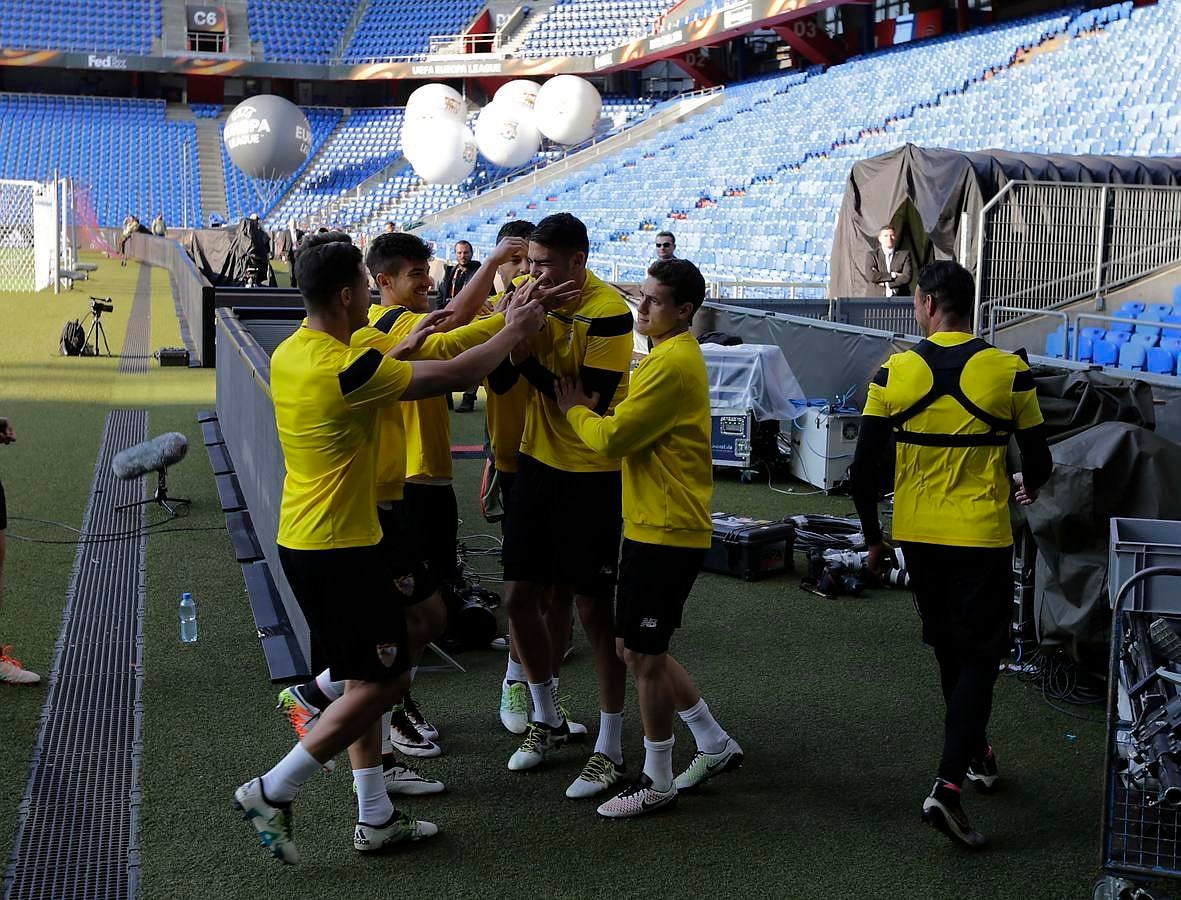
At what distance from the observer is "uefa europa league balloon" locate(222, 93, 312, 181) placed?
41719mm

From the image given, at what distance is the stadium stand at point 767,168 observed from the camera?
82.5 feet

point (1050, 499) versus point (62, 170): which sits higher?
point (62, 170)

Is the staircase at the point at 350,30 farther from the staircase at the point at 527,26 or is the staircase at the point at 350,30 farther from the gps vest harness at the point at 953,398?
the gps vest harness at the point at 953,398

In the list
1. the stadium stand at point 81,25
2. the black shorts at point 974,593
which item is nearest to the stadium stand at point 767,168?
the black shorts at point 974,593

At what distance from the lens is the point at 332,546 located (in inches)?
144

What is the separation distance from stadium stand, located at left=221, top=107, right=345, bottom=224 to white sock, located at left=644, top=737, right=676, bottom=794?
4308cm

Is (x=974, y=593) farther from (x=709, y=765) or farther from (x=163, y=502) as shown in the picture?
(x=163, y=502)

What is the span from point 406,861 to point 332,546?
1.03 metres

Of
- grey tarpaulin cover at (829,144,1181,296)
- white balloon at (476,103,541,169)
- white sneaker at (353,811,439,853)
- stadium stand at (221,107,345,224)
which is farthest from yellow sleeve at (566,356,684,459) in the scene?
stadium stand at (221,107,345,224)

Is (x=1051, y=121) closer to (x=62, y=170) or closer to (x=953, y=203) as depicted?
(x=953, y=203)

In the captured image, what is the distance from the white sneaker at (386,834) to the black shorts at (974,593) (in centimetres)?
187

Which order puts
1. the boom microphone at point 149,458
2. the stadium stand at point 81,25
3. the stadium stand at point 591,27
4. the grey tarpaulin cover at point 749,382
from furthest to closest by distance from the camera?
the stadium stand at point 81,25 → the stadium stand at point 591,27 → the grey tarpaulin cover at point 749,382 → the boom microphone at point 149,458

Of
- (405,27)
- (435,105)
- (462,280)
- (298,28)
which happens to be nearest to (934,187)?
(462,280)

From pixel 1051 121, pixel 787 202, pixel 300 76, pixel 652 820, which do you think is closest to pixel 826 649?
pixel 652 820
